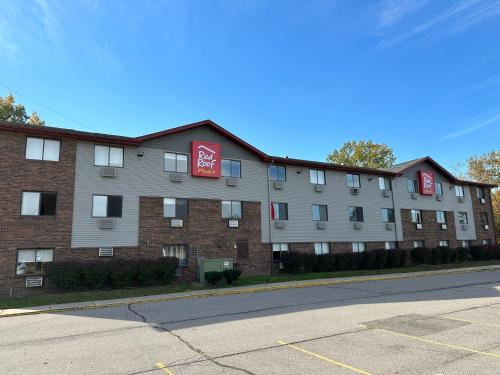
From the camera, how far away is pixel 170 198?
21.7 meters

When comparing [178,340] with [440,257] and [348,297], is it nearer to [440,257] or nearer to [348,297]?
[348,297]

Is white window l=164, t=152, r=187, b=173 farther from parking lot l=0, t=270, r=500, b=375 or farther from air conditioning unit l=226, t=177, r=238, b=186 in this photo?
parking lot l=0, t=270, r=500, b=375

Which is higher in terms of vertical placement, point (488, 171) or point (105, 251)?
Answer: point (488, 171)

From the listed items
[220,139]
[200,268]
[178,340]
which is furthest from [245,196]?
[178,340]

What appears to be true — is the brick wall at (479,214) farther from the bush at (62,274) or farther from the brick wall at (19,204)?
the brick wall at (19,204)

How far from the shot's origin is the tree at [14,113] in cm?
3722

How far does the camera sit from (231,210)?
77.6ft

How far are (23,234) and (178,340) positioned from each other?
12829mm

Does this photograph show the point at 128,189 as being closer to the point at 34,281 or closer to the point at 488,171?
the point at 34,281

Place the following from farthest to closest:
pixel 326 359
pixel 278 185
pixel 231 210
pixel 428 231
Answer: pixel 428 231 → pixel 278 185 → pixel 231 210 → pixel 326 359

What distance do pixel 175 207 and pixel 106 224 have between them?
12.8ft

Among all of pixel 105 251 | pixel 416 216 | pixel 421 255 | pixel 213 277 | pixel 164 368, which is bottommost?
pixel 164 368

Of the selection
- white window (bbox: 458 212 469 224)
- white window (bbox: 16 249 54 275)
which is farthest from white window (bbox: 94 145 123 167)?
white window (bbox: 458 212 469 224)

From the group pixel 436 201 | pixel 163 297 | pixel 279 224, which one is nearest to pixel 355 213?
pixel 279 224
